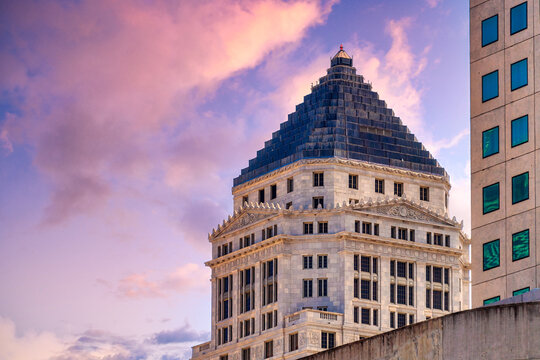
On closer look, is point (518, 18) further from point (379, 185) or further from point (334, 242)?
point (379, 185)

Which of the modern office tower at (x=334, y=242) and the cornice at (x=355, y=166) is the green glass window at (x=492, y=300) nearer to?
the modern office tower at (x=334, y=242)

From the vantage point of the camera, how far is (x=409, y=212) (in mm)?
188500

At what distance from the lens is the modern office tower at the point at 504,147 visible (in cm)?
9788

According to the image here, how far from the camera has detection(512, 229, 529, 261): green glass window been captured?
319ft

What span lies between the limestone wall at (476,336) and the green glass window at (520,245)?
21.1 metres

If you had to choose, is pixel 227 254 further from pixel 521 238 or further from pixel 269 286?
pixel 521 238

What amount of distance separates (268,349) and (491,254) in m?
86.6

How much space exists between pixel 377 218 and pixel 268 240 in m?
13.7

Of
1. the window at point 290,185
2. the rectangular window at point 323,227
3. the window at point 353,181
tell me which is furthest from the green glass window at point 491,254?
the window at point 290,185

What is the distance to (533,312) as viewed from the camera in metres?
73.6

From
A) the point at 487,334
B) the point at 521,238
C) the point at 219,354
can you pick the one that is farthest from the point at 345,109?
the point at 487,334

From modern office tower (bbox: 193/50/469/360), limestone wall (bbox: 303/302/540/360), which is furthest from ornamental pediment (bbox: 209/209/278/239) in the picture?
limestone wall (bbox: 303/302/540/360)

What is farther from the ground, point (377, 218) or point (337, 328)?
point (377, 218)

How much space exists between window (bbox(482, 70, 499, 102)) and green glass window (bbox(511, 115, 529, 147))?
3254 millimetres
